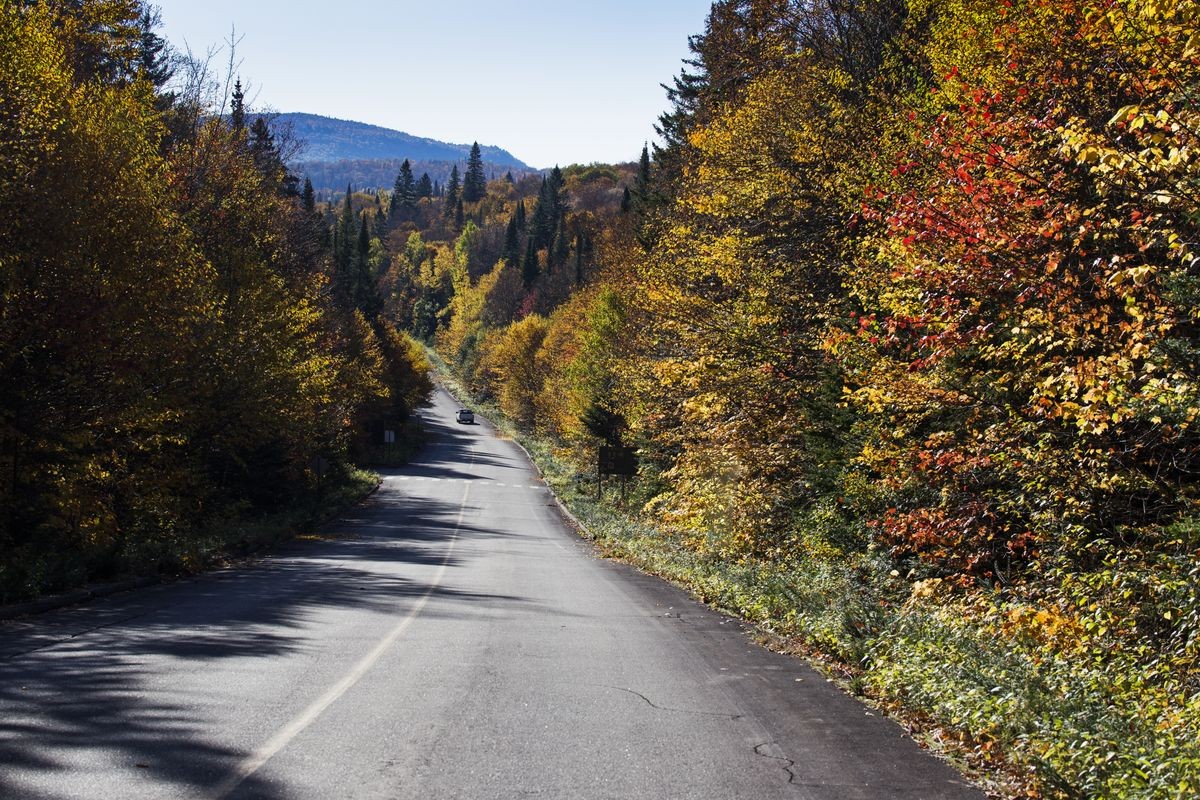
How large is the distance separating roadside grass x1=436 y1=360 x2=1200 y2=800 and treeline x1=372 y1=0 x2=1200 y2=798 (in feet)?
0.11

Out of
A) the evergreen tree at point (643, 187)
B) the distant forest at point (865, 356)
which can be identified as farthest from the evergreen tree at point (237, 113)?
the evergreen tree at point (643, 187)

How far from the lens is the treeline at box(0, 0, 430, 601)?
15.8m

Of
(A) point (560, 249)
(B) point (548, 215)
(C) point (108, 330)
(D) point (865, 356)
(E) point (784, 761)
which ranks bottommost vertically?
(E) point (784, 761)

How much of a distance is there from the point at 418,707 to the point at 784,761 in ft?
8.78

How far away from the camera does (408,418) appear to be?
86875 millimetres

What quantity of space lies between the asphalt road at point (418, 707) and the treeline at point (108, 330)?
338cm

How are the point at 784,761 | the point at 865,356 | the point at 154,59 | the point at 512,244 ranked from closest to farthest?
the point at 784,761
the point at 865,356
the point at 154,59
the point at 512,244

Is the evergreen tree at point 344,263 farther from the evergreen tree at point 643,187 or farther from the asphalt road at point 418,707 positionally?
the asphalt road at point 418,707

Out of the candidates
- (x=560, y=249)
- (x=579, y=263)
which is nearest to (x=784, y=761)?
(x=579, y=263)

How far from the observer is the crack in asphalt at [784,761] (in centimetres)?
591

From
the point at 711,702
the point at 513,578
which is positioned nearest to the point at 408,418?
the point at 513,578

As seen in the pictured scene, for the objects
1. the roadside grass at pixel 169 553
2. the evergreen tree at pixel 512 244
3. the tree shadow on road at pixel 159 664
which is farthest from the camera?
the evergreen tree at pixel 512 244

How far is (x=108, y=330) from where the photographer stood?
658 inches

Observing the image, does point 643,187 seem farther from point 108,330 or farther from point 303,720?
point 303,720
